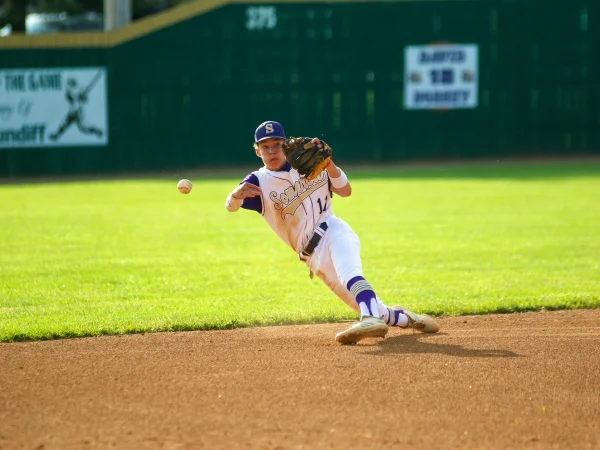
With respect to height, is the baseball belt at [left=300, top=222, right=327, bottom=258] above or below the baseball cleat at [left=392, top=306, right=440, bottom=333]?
above

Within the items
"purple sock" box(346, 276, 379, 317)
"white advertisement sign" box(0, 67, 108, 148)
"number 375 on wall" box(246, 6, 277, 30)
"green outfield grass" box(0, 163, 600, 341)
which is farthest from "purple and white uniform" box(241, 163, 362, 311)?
"number 375 on wall" box(246, 6, 277, 30)

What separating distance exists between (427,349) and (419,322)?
50cm

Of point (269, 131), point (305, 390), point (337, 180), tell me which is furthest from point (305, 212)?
point (305, 390)

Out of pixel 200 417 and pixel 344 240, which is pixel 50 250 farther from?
pixel 200 417

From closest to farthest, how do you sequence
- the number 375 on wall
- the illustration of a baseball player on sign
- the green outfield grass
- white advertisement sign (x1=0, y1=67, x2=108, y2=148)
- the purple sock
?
the purple sock < the green outfield grass < white advertisement sign (x1=0, y1=67, x2=108, y2=148) < the illustration of a baseball player on sign < the number 375 on wall

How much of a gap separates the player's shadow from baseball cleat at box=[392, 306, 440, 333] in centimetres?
14

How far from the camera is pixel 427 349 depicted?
23.2ft

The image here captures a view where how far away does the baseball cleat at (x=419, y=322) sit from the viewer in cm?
751

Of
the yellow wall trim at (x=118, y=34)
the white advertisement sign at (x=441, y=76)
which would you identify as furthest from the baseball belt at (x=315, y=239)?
the white advertisement sign at (x=441, y=76)

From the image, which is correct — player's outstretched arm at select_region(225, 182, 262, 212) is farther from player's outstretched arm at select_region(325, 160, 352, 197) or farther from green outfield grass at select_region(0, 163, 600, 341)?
green outfield grass at select_region(0, 163, 600, 341)

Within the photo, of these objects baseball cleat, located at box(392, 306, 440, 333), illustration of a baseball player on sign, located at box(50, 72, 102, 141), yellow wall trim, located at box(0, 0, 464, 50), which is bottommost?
baseball cleat, located at box(392, 306, 440, 333)

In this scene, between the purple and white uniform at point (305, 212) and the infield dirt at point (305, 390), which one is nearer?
the infield dirt at point (305, 390)

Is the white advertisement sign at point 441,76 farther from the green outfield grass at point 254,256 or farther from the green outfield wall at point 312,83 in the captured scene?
the green outfield grass at point 254,256

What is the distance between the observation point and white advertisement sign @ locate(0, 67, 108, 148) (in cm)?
2073
